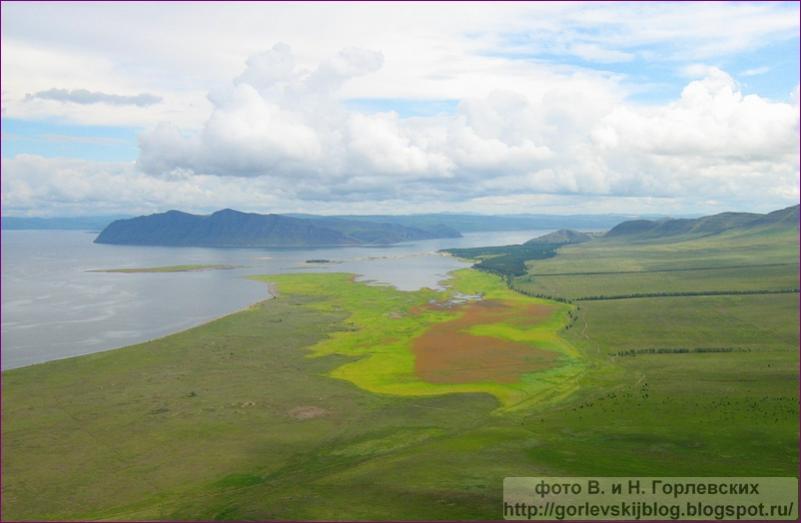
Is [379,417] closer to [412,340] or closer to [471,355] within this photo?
[471,355]

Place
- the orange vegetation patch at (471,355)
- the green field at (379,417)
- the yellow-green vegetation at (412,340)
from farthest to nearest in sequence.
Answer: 1. the orange vegetation patch at (471,355)
2. the yellow-green vegetation at (412,340)
3. the green field at (379,417)

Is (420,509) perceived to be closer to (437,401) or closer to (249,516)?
(249,516)

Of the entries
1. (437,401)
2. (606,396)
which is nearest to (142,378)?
(437,401)

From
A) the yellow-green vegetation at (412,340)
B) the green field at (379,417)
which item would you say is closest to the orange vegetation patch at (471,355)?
the green field at (379,417)

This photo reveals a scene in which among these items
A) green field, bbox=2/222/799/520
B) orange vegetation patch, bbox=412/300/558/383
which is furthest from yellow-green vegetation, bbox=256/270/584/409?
orange vegetation patch, bbox=412/300/558/383

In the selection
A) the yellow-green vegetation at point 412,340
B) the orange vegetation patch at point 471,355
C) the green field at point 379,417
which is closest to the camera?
the green field at point 379,417

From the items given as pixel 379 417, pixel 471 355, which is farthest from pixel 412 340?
pixel 379 417

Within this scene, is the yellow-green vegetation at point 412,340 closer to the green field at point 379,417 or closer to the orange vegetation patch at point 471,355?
the green field at point 379,417
